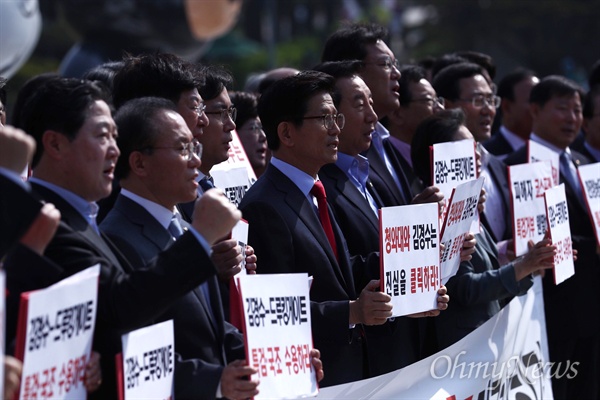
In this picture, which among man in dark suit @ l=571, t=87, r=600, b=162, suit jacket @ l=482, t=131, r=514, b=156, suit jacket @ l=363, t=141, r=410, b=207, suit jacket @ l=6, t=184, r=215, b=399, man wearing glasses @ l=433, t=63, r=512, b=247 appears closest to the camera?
suit jacket @ l=6, t=184, r=215, b=399

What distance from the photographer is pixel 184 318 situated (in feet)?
12.3

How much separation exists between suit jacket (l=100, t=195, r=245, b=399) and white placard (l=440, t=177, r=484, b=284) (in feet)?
4.72

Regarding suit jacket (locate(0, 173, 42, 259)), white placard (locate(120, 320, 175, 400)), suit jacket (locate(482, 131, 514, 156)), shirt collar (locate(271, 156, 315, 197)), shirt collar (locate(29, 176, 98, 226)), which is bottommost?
white placard (locate(120, 320, 175, 400))

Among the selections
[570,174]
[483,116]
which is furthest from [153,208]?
[570,174]

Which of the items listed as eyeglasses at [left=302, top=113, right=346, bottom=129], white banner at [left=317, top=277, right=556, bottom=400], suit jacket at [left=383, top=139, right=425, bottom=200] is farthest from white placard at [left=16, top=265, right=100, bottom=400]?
suit jacket at [left=383, top=139, right=425, bottom=200]

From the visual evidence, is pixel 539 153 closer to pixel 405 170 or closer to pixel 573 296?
pixel 573 296

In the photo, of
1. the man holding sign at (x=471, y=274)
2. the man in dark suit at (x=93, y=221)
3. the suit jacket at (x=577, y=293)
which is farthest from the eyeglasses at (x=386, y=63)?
the man in dark suit at (x=93, y=221)

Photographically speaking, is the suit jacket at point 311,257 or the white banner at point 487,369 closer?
the suit jacket at point 311,257

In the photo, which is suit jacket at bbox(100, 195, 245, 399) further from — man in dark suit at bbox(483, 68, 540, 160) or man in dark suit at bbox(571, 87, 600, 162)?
man in dark suit at bbox(571, 87, 600, 162)

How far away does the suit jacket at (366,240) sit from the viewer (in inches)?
196

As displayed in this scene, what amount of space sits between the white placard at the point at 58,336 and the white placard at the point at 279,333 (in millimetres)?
592

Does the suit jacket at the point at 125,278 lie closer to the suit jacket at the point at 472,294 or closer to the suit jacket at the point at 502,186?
the suit jacket at the point at 472,294

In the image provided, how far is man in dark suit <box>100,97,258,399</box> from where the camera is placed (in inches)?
148

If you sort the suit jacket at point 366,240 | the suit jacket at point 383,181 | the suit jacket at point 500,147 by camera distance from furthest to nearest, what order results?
the suit jacket at point 500,147, the suit jacket at point 383,181, the suit jacket at point 366,240
